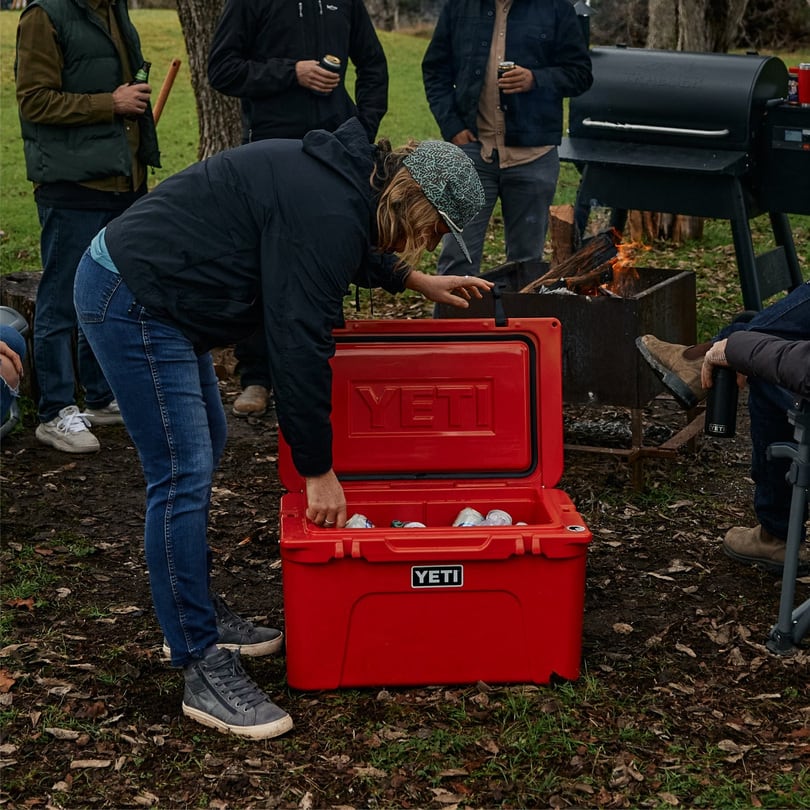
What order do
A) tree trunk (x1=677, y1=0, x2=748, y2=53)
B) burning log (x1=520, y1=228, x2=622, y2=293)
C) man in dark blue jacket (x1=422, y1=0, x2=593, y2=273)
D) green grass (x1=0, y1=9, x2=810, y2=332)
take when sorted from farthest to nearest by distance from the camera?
tree trunk (x1=677, y1=0, x2=748, y2=53) < green grass (x1=0, y1=9, x2=810, y2=332) < man in dark blue jacket (x1=422, y1=0, x2=593, y2=273) < burning log (x1=520, y1=228, x2=622, y2=293)

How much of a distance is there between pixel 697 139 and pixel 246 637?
4085 millimetres

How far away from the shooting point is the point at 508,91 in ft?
19.9

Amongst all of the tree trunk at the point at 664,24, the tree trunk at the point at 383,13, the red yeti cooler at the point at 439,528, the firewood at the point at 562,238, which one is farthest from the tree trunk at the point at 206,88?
the tree trunk at the point at 383,13

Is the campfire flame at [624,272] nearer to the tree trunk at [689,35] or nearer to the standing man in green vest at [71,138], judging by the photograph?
the standing man in green vest at [71,138]

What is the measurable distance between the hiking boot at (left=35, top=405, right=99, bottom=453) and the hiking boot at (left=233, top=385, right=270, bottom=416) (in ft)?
2.51

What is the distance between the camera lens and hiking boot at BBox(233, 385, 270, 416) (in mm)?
6160

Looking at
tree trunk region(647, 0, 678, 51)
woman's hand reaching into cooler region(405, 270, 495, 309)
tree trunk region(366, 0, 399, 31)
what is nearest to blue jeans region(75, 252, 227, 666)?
woman's hand reaching into cooler region(405, 270, 495, 309)

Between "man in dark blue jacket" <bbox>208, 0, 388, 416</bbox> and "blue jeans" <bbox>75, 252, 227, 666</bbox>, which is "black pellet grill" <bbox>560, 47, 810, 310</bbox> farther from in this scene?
"blue jeans" <bbox>75, 252, 227, 666</bbox>

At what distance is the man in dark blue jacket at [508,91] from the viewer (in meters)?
6.13

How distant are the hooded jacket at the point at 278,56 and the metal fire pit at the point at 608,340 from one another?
1190 mm

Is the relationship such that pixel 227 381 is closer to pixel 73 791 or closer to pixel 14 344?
pixel 14 344

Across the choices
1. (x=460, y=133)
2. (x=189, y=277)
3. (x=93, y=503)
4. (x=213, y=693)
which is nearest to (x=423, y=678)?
(x=213, y=693)

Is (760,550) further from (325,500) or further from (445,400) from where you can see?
(325,500)

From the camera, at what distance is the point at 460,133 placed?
20.3 feet
